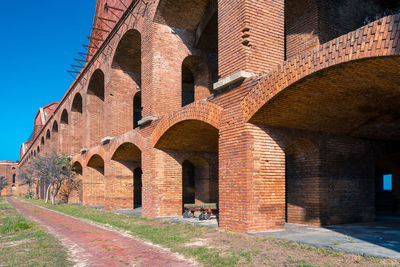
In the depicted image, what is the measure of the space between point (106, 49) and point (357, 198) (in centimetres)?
1371

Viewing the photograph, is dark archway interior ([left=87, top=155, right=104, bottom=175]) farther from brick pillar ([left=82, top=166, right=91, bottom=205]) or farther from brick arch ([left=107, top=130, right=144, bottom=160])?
brick arch ([left=107, top=130, right=144, bottom=160])

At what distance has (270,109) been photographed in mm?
7164

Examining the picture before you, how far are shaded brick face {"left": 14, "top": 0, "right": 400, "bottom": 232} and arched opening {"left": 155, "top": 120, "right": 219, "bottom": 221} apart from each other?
40 mm

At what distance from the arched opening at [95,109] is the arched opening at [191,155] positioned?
9.20 m

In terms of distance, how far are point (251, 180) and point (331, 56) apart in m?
3.03

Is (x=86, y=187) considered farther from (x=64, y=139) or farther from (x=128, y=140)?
(x=64, y=139)

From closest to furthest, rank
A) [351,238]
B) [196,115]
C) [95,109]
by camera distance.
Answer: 1. [351,238]
2. [196,115]
3. [95,109]

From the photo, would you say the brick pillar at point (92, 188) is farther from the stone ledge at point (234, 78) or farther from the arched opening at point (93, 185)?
the stone ledge at point (234, 78)

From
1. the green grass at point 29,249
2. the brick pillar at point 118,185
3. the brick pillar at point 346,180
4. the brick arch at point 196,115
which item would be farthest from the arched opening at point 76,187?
the brick pillar at point 346,180

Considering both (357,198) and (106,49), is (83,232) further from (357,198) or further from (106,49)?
(106,49)

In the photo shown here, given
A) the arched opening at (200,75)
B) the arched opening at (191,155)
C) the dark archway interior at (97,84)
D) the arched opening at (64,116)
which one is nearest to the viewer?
the arched opening at (191,155)

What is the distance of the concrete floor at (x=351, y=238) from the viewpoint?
5238 mm

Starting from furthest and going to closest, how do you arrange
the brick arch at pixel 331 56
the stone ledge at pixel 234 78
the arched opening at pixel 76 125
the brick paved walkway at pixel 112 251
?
1. the arched opening at pixel 76 125
2. the stone ledge at pixel 234 78
3. the brick paved walkway at pixel 112 251
4. the brick arch at pixel 331 56

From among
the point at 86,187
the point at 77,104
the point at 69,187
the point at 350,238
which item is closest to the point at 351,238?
the point at 350,238
